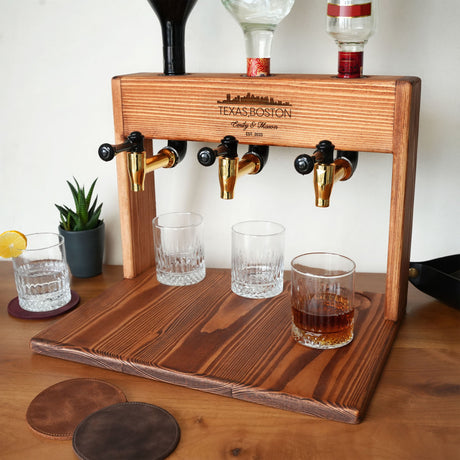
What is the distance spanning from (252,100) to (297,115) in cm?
9

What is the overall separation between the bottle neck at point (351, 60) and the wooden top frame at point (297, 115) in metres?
0.03

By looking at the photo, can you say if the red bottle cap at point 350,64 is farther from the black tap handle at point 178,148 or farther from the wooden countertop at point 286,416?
the wooden countertop at point 286,416

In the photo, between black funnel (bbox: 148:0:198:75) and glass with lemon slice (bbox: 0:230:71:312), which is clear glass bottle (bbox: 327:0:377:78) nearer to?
black funnel (bbox: 148:0:198:75)

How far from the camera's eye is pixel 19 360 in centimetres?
98

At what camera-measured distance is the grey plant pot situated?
1309 mm

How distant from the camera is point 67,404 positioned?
0.85m

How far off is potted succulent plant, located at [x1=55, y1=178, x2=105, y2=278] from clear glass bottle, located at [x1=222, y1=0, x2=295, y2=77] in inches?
18.5

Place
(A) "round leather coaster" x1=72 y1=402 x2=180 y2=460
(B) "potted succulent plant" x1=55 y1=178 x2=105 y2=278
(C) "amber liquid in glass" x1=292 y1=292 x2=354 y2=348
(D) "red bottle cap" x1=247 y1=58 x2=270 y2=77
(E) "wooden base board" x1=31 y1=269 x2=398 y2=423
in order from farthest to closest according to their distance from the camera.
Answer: (B) "potted succulent plant" x1=55 y1=178 x2=105 y2=278, (D) "red bottle cap" x1=247 y1=58 x2=270 y2=77, (C) "amber liquid in glass" x1=292 y1=292 x2=354 y2=348, (E) "wooden base board" x1=31 y1=269 x2=398 y2=423, (A) "round leather coaster" x1=72 y1=402 x2=180 y2=460

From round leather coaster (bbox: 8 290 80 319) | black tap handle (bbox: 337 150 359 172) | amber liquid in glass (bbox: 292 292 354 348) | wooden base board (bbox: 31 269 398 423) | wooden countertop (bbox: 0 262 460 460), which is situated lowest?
wooden countertop (bbox: 0 262 460 460)

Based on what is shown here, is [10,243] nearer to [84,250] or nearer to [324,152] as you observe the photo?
[84,250]

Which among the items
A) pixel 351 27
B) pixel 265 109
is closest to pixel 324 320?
pixel 265 109

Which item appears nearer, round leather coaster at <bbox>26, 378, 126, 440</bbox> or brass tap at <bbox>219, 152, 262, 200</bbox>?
round leather coaster at <bbox>26, 378, 126, 440</bbox>

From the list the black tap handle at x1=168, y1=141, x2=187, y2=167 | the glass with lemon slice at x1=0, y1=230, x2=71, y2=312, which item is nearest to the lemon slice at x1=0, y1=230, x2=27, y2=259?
the glass with lemon slice at x1=0, y1=230, x2=71, y2=312

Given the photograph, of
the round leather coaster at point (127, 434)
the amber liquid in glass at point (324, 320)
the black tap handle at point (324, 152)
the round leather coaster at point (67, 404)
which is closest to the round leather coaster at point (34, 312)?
the round leather coaster at point (67, 404)
